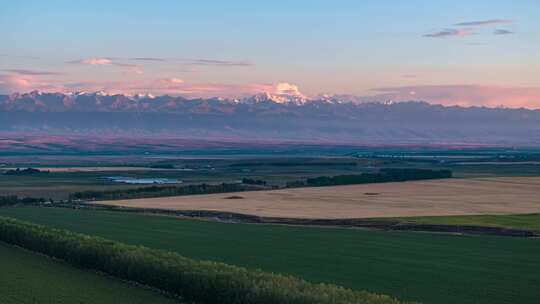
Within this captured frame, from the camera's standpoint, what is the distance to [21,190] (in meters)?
103

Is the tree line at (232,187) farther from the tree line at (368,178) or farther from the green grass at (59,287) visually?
the green grass at (59,287)

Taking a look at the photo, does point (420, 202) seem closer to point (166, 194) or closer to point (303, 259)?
point (166, 194)

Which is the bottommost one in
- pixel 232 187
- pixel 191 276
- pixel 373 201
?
pixel 373 201

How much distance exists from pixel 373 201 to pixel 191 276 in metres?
53.3

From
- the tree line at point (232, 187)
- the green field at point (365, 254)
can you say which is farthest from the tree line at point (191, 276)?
the tree line at point (232, 187)

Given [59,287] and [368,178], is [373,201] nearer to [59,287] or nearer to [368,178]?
[368,178]

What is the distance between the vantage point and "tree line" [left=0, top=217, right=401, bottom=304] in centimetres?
2931

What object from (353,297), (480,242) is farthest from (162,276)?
(480,242)

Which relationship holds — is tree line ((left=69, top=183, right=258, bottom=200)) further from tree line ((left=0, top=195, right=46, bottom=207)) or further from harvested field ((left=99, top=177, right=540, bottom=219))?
tree line ((left=0, top=195, right=46, bottom=207))

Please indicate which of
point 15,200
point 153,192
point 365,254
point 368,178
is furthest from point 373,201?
point 365,254

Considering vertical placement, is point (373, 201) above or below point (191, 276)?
below

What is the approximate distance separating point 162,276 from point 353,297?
31.2 ft

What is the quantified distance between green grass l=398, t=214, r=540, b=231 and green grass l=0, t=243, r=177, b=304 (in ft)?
106

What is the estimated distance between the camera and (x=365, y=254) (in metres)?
47.1
